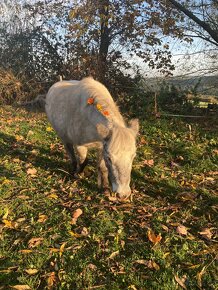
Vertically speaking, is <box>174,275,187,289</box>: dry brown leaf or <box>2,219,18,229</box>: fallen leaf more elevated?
<box>174,275,187,289</box>: dry brown leaf

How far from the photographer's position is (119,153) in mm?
4141

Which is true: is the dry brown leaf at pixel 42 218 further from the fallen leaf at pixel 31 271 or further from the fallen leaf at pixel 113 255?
the fallen leaf at pixel 113 255

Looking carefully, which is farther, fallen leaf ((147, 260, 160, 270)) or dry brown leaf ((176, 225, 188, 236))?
dry brown leaf ((176, 225, 188, 236))

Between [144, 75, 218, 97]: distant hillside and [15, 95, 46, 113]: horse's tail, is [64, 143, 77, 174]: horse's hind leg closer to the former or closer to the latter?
[144, 75, 218, 97]: distant hillside

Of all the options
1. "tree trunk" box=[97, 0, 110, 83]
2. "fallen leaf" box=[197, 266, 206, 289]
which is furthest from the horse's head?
"tree trunk" box=[97, 0, 110, 83]

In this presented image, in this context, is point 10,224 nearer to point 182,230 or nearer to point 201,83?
point 182,230

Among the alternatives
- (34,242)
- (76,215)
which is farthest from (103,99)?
(34,242)

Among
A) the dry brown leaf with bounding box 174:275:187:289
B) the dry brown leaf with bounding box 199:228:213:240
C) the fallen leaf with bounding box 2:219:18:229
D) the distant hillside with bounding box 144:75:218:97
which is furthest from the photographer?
the distant hillside with bounding box 144:75:218:97

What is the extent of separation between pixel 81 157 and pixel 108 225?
1.88 m

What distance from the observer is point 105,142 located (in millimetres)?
4387

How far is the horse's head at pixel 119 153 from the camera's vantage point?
4.15 metres

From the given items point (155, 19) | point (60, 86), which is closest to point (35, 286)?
point (60, 86)

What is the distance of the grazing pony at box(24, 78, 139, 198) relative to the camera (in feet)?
13.8

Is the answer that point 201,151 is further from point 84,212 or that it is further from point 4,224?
point 4,224
